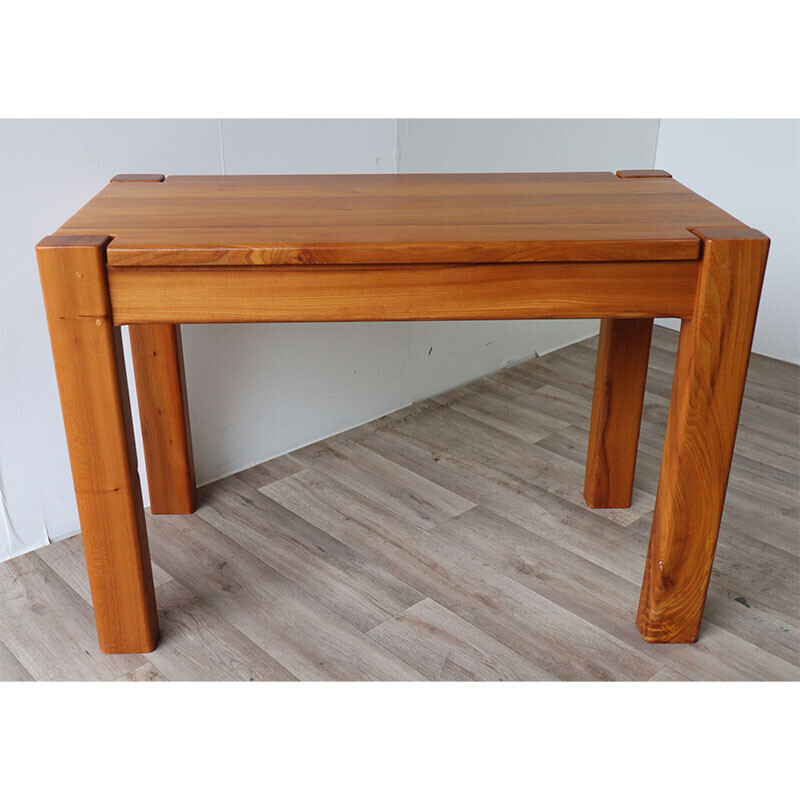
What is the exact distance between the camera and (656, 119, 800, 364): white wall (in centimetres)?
232

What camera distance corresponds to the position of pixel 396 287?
1091 mm

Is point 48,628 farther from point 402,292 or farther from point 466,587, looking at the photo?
point 402,292

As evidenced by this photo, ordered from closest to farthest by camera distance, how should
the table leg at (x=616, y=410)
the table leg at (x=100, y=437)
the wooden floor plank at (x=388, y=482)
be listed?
the table leg at (x=100, y=437)
the table leg at (x=616, y=410)
the wooden floor plank at (x=388, y=482)

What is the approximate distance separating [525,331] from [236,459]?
0.90 metres

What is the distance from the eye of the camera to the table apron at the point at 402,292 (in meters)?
1.07

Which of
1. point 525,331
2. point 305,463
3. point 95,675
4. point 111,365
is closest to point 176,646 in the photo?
point 95,675

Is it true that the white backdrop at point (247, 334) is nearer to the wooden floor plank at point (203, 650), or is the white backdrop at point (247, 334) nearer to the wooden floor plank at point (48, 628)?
the wooden floor plank at point (48, 628)

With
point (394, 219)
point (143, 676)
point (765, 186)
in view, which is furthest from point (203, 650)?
point (765, 186)

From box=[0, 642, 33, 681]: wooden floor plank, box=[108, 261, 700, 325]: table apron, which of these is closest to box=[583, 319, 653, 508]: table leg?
box=[108, 261, 700, 325]: table apron

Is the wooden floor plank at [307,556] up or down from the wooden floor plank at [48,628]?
down

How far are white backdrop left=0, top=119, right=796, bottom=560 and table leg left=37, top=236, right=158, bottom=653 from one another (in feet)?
1.12

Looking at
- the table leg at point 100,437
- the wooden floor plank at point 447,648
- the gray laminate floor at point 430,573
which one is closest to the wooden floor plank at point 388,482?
the gray laminate floor at point 430,573

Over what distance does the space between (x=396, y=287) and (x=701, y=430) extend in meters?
0.45

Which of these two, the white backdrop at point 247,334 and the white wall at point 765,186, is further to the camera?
the white wall at point 765,186
